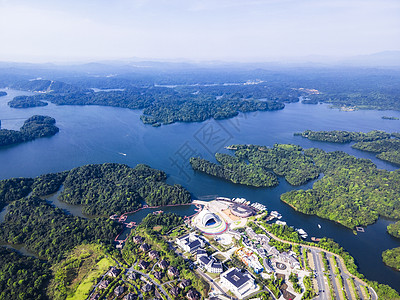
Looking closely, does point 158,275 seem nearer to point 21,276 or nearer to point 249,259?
point 249,259

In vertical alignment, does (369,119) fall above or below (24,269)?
above

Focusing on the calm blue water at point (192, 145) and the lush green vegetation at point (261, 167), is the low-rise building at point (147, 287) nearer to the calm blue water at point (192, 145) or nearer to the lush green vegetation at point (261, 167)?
the calm blue water at point (192, 145)

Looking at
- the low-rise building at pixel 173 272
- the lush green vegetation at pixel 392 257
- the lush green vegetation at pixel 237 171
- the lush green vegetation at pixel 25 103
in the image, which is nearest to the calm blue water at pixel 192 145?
the lush green vegetation at pixel 392 257

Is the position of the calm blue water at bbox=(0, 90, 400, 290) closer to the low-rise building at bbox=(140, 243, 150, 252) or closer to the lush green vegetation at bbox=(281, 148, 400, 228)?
the lush green vegetation at bbox=(281, 148, 400, 228)

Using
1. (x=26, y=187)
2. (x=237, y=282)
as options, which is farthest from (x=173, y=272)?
(x=26, y=187)

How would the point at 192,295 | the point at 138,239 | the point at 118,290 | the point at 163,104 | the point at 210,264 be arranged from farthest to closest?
1. the point at 163,104
2. the point at 138,239
3. the point at 210,264
4. the point at 118,290
5. the point at 192,295

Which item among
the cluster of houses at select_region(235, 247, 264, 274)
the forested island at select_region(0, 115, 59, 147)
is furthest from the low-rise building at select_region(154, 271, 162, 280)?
the forested island at select_region(0, 115, 59, 147)

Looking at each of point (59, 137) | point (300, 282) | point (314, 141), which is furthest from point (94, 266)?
point (314, 141)

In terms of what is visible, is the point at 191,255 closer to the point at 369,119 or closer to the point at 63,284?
the point at 63,284
